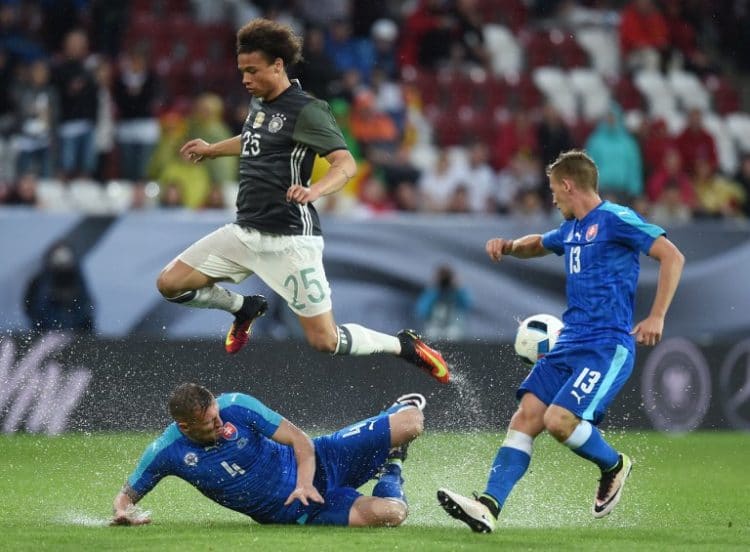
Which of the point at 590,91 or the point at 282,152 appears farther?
the point at 590,91

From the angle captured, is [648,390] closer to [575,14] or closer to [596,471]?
[596,471]

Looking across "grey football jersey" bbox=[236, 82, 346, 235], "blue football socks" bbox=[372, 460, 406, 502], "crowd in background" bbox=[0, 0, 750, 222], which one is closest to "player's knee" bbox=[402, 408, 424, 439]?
"blue football socks" bbox=[372, 460, 406, 502]

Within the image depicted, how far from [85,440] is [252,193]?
4069mm

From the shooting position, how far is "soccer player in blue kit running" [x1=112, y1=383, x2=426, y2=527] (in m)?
7.35

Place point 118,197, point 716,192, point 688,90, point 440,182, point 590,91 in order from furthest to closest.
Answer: point 688,90 → point 590,91 → point 716,192 → point 440,182 → point 118,197

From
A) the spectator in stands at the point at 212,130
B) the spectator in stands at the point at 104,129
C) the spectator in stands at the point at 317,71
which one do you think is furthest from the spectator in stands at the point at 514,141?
the spectator in stands at the point at 104,129

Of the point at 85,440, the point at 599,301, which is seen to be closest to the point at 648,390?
the point at 85,440

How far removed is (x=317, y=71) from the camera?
16.1 metres

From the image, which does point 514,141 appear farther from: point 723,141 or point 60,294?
point 60,294

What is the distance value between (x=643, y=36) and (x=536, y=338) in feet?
40.1

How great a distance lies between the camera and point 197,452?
7.47 meters

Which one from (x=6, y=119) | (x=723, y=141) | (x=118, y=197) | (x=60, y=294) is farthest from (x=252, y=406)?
(x=723, y=141)

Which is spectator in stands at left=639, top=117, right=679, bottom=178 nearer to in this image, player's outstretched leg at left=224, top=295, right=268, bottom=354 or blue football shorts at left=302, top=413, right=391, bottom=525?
player's outstretched leg at left=224, top=295, right=268, bottom=354

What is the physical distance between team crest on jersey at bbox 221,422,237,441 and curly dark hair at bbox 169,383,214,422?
0.98ft
